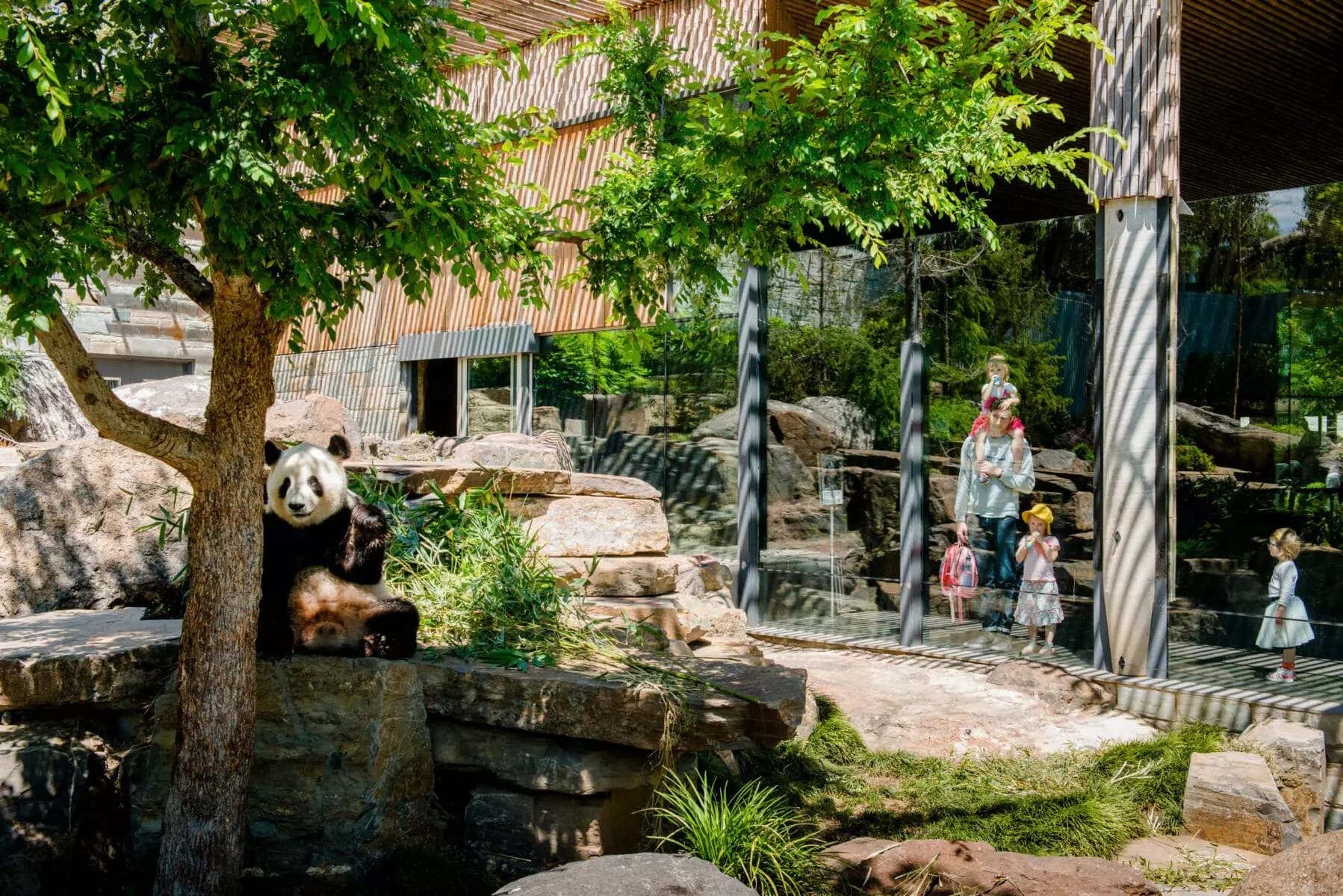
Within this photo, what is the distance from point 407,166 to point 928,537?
7330mm

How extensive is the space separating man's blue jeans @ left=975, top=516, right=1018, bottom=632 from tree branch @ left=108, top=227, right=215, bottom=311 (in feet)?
23.8

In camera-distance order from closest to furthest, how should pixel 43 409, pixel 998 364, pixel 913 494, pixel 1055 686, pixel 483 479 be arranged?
pixel 483 479, pixel 1055 686, pixel 998 364, pixel 913 494, pixel 43 409

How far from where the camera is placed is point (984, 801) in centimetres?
654

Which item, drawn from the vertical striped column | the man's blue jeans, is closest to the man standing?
the man's blue jeans

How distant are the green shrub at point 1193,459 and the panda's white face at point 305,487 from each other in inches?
308

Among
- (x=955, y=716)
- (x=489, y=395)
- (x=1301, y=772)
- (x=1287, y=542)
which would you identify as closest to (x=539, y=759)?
(x=955, y=716)

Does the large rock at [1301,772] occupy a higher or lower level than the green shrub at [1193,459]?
lower

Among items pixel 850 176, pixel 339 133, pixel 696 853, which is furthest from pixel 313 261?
pixel 696 853

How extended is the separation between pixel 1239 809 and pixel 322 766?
5039mm

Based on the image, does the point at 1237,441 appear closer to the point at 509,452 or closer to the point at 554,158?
the point at 509,452

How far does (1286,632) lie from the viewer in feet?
28.0

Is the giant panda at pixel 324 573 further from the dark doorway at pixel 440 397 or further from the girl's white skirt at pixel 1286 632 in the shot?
the dark doorway at pixel 440 397

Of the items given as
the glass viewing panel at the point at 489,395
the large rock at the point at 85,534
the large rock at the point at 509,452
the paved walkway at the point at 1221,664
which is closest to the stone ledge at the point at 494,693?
the large rock at the point at 85,534

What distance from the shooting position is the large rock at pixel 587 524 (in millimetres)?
7660
